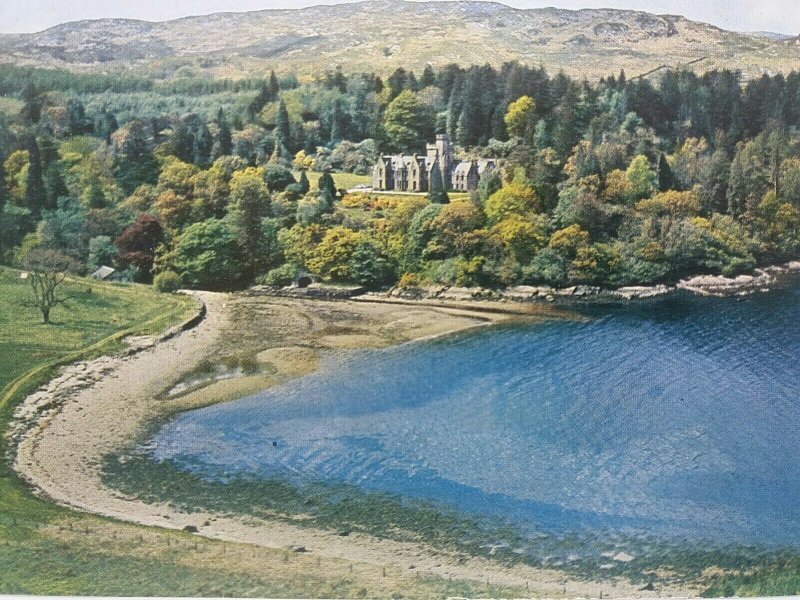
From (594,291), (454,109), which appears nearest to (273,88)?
(454,109)

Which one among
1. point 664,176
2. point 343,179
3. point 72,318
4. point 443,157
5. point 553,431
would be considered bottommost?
point 553,431

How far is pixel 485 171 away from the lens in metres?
10.4

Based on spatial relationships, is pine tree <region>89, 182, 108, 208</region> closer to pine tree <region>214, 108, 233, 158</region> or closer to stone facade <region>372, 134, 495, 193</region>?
pine tree <region>214, 108, 233, 158</region>

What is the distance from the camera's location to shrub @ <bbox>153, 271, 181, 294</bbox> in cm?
1001

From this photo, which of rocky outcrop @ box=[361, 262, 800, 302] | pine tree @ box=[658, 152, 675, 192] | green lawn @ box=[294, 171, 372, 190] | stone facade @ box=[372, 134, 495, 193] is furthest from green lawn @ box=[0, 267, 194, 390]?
pine tree @ box=[658, 152, 675, 192]

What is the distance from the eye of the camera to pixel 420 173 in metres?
10.4

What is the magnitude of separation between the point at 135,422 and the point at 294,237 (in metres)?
2.60

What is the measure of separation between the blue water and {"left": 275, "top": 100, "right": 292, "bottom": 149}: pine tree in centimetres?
264

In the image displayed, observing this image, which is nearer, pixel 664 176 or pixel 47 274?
pixel 47 274

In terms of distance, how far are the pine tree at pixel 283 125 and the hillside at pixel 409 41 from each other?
1.74ft

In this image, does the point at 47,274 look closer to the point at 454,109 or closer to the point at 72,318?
the point at 72,318

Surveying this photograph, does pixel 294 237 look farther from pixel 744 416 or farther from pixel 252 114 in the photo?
pixel 744 416

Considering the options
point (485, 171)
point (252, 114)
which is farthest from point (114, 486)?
point (485, 171)

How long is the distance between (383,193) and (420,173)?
0.48m
